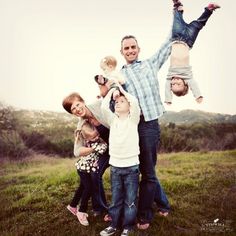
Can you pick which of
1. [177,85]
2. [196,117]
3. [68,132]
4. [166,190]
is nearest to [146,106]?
[177,85]

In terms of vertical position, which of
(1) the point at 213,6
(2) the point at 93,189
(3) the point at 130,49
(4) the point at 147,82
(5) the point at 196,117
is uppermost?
(1) the point at 213,6

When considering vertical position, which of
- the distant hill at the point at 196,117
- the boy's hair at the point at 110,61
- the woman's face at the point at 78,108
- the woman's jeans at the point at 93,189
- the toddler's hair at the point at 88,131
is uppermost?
the boy's hair at the point at 110,61

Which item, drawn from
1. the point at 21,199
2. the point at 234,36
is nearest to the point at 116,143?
the point at 21,199

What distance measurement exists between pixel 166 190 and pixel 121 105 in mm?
1679

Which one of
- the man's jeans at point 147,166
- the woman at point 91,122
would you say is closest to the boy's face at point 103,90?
the woman at point 91,122

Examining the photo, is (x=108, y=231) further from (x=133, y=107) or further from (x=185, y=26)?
(x=185, y=26)

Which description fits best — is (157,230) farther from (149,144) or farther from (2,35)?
(2,35)

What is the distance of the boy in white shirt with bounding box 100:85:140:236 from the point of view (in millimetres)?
4102

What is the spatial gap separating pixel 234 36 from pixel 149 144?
2.93m

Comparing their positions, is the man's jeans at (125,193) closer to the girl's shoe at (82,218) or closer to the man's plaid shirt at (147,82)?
the girl's shoe at (82,218)

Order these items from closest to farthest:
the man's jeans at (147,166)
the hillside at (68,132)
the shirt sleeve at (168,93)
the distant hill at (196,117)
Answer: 1. the man's jeans at (147,166)
2. the shirt sleeve at (168,93)
3. the hillside at (68,132)
4. the distant hill at (196,117)

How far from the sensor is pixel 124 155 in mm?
4086

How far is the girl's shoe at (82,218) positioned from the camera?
4469 mm

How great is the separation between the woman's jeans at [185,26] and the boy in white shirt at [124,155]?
83 centimetres
